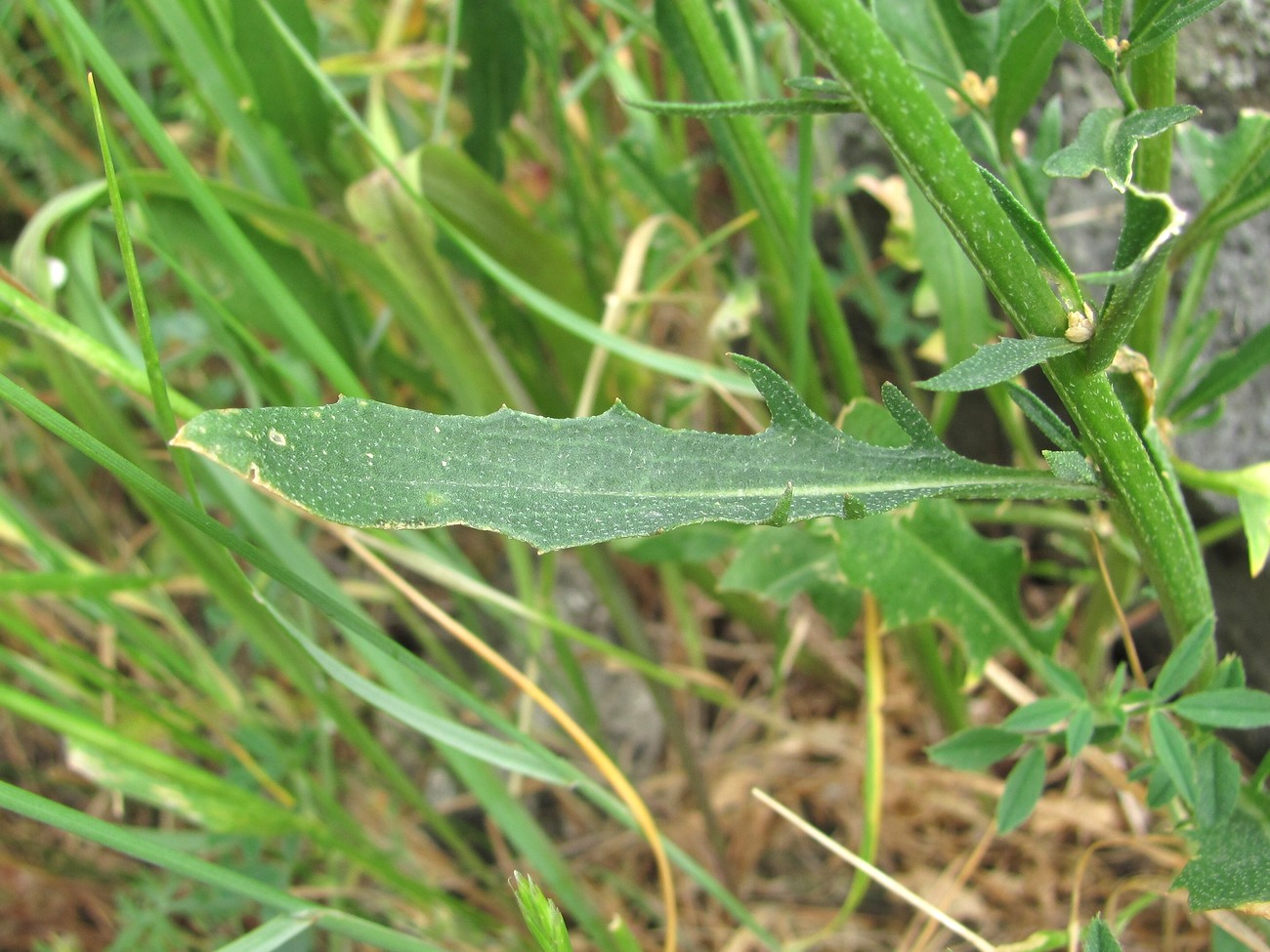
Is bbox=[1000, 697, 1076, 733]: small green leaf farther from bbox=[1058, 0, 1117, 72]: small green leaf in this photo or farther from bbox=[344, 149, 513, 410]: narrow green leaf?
bbox=[344, 149, 513, 410]: narrow green leaf

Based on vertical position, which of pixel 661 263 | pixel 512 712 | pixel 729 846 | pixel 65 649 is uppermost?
pixel 661 263

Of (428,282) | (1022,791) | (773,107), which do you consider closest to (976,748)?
(1022,791)

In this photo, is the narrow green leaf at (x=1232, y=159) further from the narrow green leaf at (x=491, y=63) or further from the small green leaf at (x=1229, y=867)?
the narrow green leaf at (x=491, y=63)

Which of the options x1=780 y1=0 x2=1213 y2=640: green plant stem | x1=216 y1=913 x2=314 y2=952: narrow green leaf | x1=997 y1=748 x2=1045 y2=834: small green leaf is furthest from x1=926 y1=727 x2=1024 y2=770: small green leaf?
→ x1=216 y1=913 x2=314 y2=952: narrow green leaf

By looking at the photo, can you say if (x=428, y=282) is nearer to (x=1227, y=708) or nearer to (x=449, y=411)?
(x=449, y=411)

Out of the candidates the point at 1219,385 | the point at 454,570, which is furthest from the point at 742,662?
the point at 1219,385

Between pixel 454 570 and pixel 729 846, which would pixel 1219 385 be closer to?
pixel 454 570

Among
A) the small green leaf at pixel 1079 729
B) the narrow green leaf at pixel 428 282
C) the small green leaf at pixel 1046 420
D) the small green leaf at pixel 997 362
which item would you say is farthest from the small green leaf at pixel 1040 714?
the narrow green leaf at pixel 428 282
